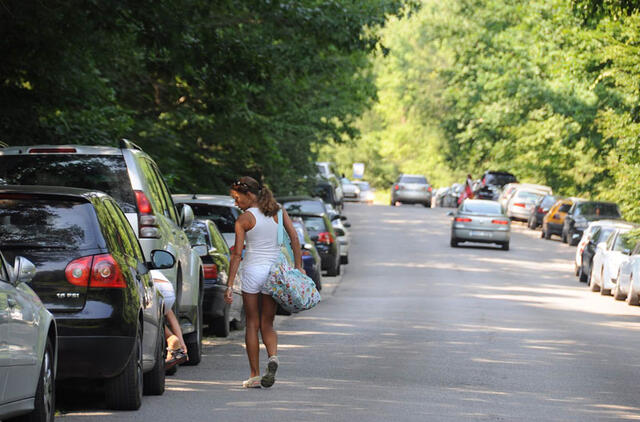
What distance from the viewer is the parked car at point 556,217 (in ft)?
160

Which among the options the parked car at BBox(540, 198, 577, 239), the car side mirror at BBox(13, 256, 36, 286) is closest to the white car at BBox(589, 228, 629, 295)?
the parked car at BBox(540, 198, 577, 239)

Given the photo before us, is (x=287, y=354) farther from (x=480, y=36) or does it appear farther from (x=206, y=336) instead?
(x=480, y=36)

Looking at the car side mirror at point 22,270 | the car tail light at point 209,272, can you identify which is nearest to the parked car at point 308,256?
the car tail light at point 209,272

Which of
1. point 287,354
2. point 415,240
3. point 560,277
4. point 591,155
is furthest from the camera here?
point 591,155

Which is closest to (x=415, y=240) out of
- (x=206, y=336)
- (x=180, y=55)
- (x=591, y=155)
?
(x=591, y=155)

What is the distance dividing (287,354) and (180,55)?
8738 millimetres

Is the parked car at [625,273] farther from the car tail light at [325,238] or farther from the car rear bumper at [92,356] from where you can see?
the car rear bumper at [92,356]

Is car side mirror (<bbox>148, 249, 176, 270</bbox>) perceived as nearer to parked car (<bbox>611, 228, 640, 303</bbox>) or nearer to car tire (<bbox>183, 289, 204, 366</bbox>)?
car tire (<bbox>183, 289, 204, 366</bbox>)

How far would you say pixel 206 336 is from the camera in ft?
51.4

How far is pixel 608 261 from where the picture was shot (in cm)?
2747

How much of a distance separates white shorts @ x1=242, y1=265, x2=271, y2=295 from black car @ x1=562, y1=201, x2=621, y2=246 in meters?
34.9

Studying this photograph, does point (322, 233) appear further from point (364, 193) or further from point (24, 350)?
point (364, 193)

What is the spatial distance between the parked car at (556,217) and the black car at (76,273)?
4093cm

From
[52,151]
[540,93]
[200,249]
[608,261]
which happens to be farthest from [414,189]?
[52,151]
